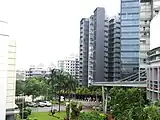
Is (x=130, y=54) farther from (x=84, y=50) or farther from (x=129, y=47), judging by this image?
(x=84, y=50)

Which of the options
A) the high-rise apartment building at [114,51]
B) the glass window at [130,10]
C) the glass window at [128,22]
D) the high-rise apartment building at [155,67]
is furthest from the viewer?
the high-rise apartment building at [114,51]

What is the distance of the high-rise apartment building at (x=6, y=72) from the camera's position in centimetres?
1066

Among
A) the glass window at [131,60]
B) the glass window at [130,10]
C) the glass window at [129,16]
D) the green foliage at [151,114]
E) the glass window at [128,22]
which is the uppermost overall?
the glass window at [130,10]

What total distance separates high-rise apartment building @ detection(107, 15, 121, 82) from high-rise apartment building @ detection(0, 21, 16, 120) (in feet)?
173

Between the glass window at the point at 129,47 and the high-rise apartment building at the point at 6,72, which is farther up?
the glass window at the point at 129,47

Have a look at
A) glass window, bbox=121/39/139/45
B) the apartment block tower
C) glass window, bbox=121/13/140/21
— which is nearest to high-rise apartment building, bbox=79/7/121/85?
the apartment block tower

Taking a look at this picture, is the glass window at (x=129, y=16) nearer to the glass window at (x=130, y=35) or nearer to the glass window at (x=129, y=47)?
the glass window at (x=130, y=35)

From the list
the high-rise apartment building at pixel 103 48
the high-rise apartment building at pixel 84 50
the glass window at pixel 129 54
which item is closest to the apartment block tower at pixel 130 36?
the glass window at pixel 129 54

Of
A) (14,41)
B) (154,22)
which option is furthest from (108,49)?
(14,41)

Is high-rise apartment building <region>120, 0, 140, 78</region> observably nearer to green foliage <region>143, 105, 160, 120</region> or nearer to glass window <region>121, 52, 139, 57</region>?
glass window <region>121, 52, 139, 57</region>

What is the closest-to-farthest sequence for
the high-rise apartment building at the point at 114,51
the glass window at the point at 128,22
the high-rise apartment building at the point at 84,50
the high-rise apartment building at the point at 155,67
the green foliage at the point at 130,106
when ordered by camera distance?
the green foliage at the point at 130,106
the high-rise apartment building at the point at 155,67
the glass window at the point at 128,22
the high-rise apartment building at the point at 114,51
the high-rise apartment building at the point at 84,50

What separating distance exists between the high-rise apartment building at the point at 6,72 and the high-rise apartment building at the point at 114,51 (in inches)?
→ 2071

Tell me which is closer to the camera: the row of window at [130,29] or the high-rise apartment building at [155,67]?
the high-rise apartment building at [155,67]

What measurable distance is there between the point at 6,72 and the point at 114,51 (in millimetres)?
55352
